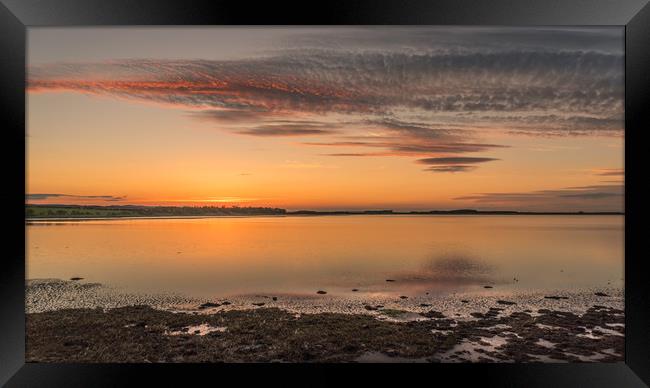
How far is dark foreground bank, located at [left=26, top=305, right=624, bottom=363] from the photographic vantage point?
438 centimetres

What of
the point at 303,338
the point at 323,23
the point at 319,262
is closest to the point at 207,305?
the point at 303,338

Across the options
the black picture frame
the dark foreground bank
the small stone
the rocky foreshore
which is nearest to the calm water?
the small stone

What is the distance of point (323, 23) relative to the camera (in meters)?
3.02

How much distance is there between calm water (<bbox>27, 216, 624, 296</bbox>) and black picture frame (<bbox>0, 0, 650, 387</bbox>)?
5075 mm

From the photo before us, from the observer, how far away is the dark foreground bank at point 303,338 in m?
4.38

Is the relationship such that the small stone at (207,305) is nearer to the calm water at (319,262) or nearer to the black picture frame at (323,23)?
the calm water at (319,262)

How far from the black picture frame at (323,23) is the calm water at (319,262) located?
16.7ft

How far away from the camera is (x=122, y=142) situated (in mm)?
10750

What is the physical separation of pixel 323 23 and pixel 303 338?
3.55m

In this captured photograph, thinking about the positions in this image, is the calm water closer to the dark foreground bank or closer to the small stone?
the small stone

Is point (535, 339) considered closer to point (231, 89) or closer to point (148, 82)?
point (231, 89)

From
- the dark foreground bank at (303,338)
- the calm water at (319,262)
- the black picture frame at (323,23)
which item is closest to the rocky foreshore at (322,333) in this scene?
the dark foreground bank at (303,338)

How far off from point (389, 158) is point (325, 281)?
15.1 ft

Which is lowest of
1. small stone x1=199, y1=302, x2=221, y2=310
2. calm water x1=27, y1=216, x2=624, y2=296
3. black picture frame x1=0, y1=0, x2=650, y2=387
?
calm water x1=27, y1=216, x2=624, y2=296
